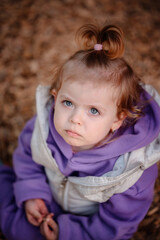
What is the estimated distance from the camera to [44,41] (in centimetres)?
320

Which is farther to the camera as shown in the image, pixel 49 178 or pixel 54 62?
pixel 54 62

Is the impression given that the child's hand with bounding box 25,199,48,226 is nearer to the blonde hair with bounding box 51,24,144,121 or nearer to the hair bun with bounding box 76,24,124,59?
the blonde hair with bounding box 51,24,144,121

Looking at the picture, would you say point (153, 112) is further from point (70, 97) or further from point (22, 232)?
point (22, 232)

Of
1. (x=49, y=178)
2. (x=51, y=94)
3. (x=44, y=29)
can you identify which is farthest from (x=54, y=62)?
(x=49, y=178)

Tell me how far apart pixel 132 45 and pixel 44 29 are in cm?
118

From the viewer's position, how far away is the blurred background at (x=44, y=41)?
272cm

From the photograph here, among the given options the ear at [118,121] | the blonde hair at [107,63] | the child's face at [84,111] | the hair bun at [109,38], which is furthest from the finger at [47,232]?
the hair bun at [109,38]

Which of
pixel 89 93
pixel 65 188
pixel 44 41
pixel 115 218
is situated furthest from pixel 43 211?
pixel 44 41

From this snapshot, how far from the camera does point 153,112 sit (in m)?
1.51

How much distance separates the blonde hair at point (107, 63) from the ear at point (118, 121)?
0.07ft

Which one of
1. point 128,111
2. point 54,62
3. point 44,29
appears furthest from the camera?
point 44,29

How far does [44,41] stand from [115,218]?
2.44m

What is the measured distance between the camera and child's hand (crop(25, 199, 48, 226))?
1688 millimetres

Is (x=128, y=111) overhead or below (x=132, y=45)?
below
